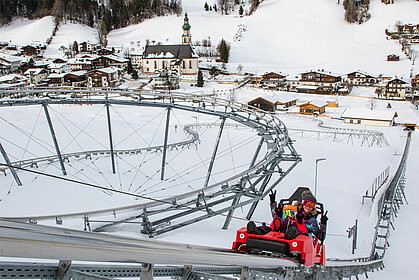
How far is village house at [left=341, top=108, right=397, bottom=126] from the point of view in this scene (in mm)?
41375

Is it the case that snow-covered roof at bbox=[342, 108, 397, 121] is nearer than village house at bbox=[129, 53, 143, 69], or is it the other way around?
snow-covered roof at bbox=[342, 108, 397, 121]

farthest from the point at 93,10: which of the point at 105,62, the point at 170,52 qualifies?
the point at 105,62

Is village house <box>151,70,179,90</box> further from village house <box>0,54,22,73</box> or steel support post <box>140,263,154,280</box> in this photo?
steel support post <box>140,263,154,280</box>

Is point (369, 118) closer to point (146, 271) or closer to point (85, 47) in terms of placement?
point (146, 271)

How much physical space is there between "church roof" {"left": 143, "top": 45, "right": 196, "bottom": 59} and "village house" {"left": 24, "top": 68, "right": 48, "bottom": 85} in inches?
957

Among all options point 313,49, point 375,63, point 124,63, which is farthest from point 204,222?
point 313,49

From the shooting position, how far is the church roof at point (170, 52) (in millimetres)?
84125

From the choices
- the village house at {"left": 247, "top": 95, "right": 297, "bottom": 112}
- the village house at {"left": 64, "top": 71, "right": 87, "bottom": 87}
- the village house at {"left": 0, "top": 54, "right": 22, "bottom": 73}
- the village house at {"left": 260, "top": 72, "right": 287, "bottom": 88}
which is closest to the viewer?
the village house at {"left": 247, "top": 95, "right": 297, "bottom": 112}

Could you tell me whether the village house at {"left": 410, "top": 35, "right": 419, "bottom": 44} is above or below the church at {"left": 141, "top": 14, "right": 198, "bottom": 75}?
above

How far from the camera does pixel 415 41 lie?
95.8m

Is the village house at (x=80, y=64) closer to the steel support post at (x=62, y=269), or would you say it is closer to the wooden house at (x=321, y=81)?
the wooden house at (x=321, y=81)

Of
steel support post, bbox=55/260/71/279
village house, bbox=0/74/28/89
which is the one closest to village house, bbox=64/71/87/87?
village house, bbox=0/74/28/89

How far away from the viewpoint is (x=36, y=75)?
65.1 metres

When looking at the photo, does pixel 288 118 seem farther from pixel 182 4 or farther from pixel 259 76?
pixel 182 4
